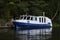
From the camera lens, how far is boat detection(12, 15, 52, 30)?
1591 inches

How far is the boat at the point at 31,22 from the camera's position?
40.4 metres

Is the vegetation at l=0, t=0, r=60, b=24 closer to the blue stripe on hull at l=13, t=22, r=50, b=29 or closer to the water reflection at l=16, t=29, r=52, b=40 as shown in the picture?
the blue stripe on hull at l=13, t=22, r=50, b=29

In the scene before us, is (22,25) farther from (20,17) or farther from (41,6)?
(41,6)

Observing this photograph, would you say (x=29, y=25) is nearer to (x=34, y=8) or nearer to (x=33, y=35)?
(x=34, y=8)

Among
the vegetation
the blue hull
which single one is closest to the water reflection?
the vegetation

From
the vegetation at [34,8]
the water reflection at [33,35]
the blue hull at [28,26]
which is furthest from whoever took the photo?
the blue hull at [28,26]

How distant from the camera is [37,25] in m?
41.7

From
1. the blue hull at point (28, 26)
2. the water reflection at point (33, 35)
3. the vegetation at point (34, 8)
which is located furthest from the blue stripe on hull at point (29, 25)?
the water reflection at point (33, 35)

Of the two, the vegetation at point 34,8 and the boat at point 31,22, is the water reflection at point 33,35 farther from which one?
the boat at point 31,22

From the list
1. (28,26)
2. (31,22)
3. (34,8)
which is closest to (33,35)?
(28,26)

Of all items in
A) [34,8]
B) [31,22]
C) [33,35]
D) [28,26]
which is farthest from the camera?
[34,8]

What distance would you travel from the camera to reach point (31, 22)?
136 feet

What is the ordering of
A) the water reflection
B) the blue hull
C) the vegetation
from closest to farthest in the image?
the water reflection
the vegetation
the blue hull

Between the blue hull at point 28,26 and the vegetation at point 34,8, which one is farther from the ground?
the vegetation at point 34,8
